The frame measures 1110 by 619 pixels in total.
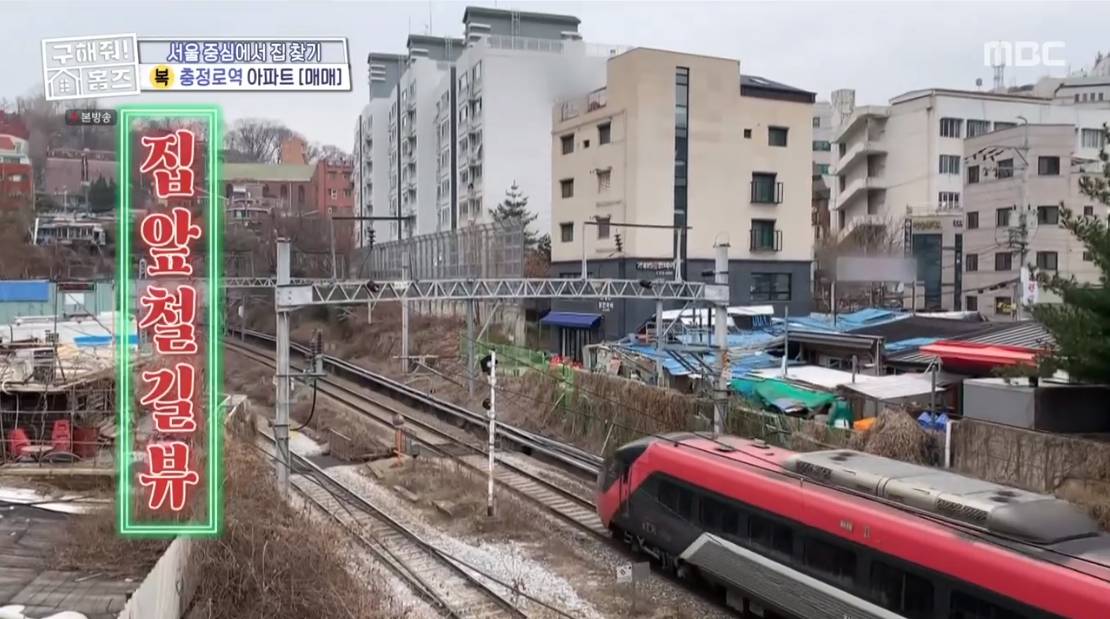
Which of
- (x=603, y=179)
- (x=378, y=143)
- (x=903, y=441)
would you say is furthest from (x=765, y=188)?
(x=378, y=143)

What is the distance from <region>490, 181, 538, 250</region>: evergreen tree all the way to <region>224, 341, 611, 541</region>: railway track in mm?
13862

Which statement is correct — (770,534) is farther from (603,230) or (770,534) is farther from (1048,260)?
(1048,260)

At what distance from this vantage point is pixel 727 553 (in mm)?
10844

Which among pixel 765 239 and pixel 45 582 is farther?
pixel 765 239

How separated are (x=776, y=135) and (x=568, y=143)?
28.5 feet

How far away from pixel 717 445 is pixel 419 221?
4676 centimetres

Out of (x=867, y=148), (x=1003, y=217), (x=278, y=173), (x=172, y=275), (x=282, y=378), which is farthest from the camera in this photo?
(x=278, y=173)

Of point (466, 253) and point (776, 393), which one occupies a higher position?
point (466, 253)

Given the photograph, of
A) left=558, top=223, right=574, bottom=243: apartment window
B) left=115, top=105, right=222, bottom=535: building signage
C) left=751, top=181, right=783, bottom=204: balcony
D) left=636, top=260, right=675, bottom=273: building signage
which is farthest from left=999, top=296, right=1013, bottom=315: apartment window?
left=115, top=105, right=222, bottom=535: building signage

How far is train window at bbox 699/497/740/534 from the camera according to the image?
35.7 feet

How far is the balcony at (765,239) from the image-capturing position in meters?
35.0

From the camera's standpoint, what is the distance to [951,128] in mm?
45781

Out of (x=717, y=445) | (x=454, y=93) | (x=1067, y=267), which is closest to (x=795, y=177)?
(x=1067, y=267)

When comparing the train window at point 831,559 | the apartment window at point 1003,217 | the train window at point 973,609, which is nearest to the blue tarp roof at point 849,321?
the apartment window at point 1003,217
